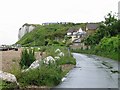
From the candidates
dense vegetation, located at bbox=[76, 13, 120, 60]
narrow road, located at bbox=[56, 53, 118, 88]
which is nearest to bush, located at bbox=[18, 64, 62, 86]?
narrow road, located at bbox=[56, 53, 118, 88]

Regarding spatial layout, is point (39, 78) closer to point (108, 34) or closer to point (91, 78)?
point (91, 78)

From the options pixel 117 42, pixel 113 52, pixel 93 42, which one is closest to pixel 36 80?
pixel 117 42

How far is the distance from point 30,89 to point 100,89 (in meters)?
3.31

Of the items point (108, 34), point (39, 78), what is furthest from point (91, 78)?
point (108, 34)

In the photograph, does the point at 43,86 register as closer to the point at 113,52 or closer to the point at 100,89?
the point at 100,89

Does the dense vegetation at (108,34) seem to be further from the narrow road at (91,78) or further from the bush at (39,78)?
the bush at (39,78)

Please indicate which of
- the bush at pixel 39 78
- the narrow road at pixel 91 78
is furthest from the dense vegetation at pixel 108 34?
the bush at pixel 39 78

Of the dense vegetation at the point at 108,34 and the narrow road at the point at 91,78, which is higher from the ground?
the dense vegetation at the point at 108,34

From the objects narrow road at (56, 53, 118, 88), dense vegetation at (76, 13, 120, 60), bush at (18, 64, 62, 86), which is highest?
dense vegetation at (76, 13, 120, 60)

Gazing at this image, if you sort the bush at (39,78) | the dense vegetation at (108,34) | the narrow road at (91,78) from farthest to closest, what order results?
the dense vegetation at (108,34), the narrow road at (91,78), the bush at (39,78)

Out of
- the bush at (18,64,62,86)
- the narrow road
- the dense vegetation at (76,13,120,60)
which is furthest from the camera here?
the dense vegetation at (76,13,120,60)

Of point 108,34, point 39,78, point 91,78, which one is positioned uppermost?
point 108,34

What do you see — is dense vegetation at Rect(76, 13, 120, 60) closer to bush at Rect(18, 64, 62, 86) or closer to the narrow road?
the narrow road

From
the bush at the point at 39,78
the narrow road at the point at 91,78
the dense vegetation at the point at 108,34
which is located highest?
the dense vegetation at the point at 108,34
